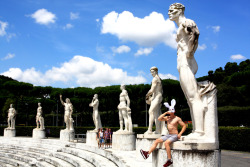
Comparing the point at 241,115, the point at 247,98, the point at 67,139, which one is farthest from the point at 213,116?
the point at 247,98

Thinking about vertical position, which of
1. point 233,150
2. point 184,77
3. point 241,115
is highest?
point 184,77

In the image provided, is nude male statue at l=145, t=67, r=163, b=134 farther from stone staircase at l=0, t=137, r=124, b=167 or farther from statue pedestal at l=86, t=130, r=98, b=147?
statue pedestal at l=86, t=130, r=98, b=147

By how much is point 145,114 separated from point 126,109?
23.0m

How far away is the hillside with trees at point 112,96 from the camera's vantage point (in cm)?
2947

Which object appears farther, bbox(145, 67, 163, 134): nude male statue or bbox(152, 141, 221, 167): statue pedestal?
bbox(145, 67, 163, 134): nude male statue

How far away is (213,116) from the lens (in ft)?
13.2

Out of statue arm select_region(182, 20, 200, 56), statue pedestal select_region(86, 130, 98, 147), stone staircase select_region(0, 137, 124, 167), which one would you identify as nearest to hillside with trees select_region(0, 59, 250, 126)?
stone staircase select_region(0, 137, 124, 167)

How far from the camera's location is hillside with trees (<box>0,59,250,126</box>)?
1160 inches

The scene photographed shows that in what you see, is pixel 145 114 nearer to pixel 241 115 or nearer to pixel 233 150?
pixel 241 115

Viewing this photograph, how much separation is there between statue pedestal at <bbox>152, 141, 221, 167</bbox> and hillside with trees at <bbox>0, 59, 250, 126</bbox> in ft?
85.1

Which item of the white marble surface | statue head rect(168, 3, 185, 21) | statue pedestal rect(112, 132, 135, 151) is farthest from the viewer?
statue pedestal rect(112, 132, 135, 151)

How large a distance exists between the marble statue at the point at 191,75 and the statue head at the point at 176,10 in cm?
13

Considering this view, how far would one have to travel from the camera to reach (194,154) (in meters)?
3.56

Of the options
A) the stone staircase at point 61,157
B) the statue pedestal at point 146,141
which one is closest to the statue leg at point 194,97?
the stone staircase at point 61,157
